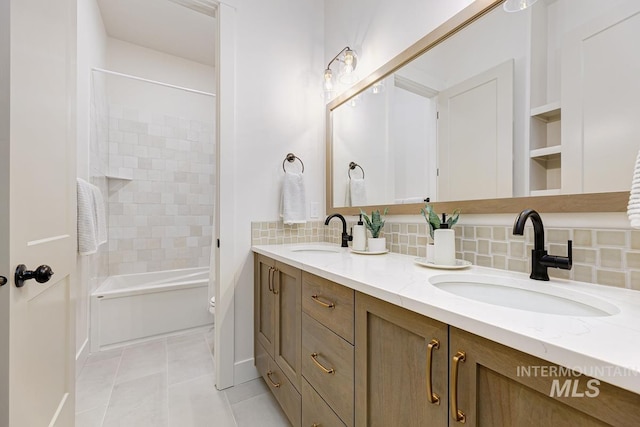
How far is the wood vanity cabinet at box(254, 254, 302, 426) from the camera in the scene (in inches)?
48.1

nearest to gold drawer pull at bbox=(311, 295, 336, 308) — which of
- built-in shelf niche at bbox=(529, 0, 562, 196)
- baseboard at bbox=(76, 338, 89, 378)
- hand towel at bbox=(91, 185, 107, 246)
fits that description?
built-in shelf niche at bbox=(529, 0, 562, 196)

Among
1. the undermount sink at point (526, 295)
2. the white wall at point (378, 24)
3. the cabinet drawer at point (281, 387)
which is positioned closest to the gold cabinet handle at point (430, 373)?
the undermount sink at point (526, 295)

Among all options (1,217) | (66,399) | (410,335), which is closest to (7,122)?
(1,217)

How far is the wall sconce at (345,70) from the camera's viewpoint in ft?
5.73

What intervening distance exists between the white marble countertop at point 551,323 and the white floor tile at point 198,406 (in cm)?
114

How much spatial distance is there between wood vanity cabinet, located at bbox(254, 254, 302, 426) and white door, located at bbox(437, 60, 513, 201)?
2.68 ft

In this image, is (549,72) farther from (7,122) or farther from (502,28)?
(7,122)

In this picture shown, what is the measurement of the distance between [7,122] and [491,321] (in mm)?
1213

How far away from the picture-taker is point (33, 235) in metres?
0.83

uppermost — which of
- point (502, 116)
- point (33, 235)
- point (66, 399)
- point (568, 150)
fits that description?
point (502, 116)

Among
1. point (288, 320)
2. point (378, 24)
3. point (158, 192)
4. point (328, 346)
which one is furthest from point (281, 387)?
point (158, 192)

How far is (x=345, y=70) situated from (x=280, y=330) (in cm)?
164

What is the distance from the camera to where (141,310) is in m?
2.26

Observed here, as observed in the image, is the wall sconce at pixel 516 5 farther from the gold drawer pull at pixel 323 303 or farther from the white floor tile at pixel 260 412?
the white floor tile at pixel 260 412
